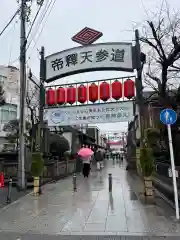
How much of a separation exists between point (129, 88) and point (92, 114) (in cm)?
229

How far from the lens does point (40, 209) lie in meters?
10.1

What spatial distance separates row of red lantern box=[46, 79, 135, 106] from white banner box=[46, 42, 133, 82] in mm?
1006

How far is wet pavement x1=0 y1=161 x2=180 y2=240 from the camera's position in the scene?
702cm

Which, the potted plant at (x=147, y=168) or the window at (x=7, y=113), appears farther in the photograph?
the window at (x=7, y=113)

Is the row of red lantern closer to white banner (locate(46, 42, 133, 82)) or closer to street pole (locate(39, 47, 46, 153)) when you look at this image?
street pole (locate(39, 47, 46, 153))

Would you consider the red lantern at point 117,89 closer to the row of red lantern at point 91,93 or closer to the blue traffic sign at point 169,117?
the row of red lantern at point 91,93

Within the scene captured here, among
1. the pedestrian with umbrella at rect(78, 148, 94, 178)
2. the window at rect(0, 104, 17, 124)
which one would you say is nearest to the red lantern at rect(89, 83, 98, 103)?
the pedestrian with umbrella at rect(78, 148, 94, 178)

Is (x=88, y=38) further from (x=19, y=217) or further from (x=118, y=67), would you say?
(x=19, y=217)

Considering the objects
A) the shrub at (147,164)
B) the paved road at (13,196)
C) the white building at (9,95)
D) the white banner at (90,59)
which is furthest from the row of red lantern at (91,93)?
the white building at (9,95)

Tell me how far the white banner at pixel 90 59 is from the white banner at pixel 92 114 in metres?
1.87

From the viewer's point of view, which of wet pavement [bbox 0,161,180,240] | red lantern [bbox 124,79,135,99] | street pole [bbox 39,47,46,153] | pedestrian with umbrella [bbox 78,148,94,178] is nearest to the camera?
wet pavement [bbox 0,161,180,240]

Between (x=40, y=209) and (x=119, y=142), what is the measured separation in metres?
102

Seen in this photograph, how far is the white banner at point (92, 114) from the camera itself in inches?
562

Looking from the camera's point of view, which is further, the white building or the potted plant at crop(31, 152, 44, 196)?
the white building
